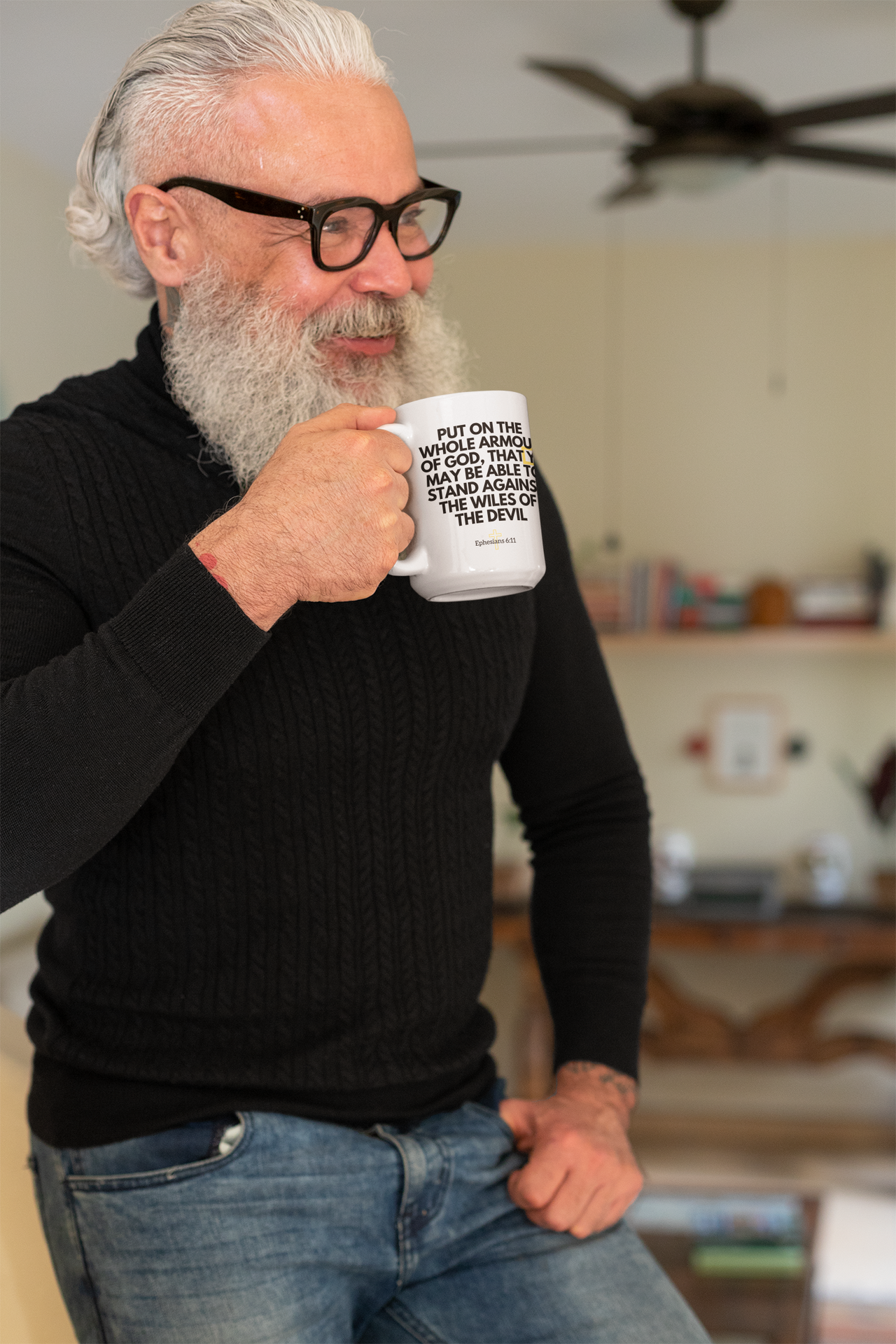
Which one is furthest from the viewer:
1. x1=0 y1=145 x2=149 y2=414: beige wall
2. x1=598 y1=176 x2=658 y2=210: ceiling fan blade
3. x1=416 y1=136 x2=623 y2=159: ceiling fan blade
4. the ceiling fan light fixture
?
x1=416 y1=136 x2=623 y2=159: ceiling fan blade

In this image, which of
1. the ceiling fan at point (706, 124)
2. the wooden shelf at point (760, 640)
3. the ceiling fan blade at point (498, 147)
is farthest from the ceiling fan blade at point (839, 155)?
the wooden shelf at point (760, 640)

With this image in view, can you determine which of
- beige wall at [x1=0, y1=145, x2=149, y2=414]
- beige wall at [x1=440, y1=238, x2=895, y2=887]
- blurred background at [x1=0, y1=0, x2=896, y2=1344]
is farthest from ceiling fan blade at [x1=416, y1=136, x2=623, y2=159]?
beige wall at [x1=0, y1=145, x2=149, y2=414]

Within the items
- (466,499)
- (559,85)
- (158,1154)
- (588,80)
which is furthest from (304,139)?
(559,85)

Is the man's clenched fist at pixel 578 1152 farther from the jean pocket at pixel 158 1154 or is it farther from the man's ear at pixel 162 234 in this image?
the man's ear at pixel 162 234

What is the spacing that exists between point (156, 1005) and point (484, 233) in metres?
3.22

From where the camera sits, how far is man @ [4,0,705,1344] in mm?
699

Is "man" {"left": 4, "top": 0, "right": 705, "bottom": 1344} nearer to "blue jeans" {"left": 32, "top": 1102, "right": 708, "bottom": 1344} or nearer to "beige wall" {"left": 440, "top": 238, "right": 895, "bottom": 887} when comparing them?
"blue jeans" {"left": 32, "top": 1102, "right": 708, "bottom": 1344}

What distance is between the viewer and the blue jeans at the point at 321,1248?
26.9 inches

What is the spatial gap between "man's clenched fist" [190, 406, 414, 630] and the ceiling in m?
0.46

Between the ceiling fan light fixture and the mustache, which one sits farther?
the ceiling fan light fixture

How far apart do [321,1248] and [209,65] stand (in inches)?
27.8

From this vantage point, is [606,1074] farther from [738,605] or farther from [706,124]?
[738,605]

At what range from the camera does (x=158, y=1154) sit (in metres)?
0.70

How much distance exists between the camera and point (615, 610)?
3617 mm
